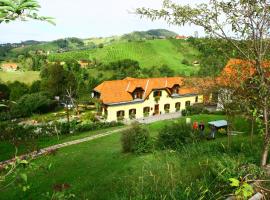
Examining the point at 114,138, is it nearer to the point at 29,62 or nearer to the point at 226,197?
the point at 226,197

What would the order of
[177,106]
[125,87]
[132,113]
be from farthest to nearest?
[177,106] → [125,87] → [132,113]

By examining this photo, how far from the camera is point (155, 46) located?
125750 mm

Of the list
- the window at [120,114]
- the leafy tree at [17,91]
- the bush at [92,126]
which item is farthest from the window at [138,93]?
the leafy tree at [17,91]

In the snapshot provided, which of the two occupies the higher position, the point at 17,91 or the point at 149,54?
the point at 149,54

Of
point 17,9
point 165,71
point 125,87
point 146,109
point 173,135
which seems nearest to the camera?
point 17,9

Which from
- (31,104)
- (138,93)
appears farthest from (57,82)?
(138,93)

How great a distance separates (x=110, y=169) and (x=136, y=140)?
13.2ft

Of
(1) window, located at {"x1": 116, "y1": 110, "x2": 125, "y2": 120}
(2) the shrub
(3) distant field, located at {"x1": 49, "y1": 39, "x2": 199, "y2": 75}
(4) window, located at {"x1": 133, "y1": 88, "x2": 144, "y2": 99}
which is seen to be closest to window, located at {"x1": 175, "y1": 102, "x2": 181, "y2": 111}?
(4) window, located at {"x1": 133, "y1": 88, "x2": 144, "y2": 99}

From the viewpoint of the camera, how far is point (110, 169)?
18375 millimetres

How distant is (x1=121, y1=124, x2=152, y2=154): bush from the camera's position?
21.6 meters

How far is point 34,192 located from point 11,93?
61.6 m

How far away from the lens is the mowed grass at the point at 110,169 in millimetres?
8469

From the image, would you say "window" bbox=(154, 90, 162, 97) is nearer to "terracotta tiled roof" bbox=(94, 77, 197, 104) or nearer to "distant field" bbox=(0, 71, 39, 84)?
"terracotta tiled roof" bbox=(94, 77, 197, 104)

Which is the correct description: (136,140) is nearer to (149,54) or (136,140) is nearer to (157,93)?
(157,93)
